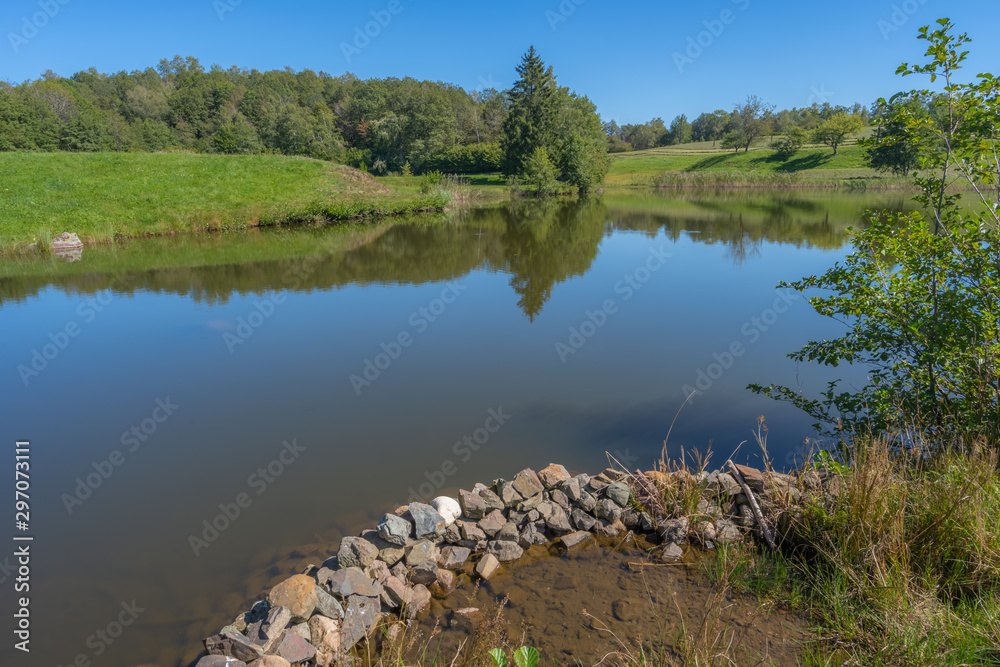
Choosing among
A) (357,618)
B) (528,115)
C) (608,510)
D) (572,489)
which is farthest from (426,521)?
(528,115)

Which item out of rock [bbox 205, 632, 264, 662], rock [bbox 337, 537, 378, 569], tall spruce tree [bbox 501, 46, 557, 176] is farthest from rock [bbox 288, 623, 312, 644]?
tall spruce tree [bbox 501, 46, 557, 176]

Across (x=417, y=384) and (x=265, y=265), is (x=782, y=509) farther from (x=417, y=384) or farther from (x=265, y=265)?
(x=265, y=265)

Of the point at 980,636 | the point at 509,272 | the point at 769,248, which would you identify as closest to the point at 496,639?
the point at 980,636

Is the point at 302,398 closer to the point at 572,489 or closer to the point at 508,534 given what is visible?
the point at 508,534

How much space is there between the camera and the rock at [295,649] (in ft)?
11.2

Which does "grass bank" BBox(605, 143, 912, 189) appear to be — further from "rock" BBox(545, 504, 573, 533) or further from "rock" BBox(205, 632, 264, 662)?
"rock" BBox(205, 632, 264, 662)

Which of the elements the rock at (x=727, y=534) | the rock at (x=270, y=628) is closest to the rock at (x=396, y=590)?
the rock at (x=270, y=628)

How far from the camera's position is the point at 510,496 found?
5.07 m

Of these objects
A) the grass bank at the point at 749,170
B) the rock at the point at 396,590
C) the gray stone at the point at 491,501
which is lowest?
the rock at the point at 396,590

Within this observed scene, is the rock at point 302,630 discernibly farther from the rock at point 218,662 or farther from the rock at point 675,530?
the rock at point 675,530

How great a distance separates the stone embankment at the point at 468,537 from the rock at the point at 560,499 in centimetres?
1

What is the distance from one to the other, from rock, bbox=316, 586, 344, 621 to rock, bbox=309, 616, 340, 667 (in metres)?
0.04

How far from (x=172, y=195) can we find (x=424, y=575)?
29306mm

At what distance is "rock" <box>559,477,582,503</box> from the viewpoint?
5.09 meters
